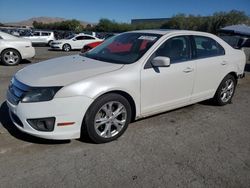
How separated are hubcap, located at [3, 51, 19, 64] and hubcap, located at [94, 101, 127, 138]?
7.71 metres

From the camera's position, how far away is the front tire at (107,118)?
3.33m

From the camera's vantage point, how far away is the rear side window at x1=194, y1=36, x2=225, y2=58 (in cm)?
457

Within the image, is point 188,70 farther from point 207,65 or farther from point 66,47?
point 66,47

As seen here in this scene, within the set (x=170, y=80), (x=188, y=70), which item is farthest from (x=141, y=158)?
(x=188, y=70)

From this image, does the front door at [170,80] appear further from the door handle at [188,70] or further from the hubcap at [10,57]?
the hubcap at [10,57]

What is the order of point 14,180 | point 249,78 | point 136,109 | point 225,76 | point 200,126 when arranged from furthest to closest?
point 249,78 < point 225,76 < point 200,126 < point 136,109 < point 14,180

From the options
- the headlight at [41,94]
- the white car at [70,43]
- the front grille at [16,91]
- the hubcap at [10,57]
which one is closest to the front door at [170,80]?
the headlight at [41,94]

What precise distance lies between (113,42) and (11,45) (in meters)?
6.60

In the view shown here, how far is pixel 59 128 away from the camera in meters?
3.20

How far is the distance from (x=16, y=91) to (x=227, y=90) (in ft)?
13.2

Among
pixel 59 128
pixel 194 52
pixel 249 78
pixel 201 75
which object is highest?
pixel 194 52

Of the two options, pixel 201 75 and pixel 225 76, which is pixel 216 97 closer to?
pixel 225 76

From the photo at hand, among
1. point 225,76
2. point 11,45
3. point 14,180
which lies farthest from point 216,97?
point 11,45

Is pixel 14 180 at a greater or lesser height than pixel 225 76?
lesser
